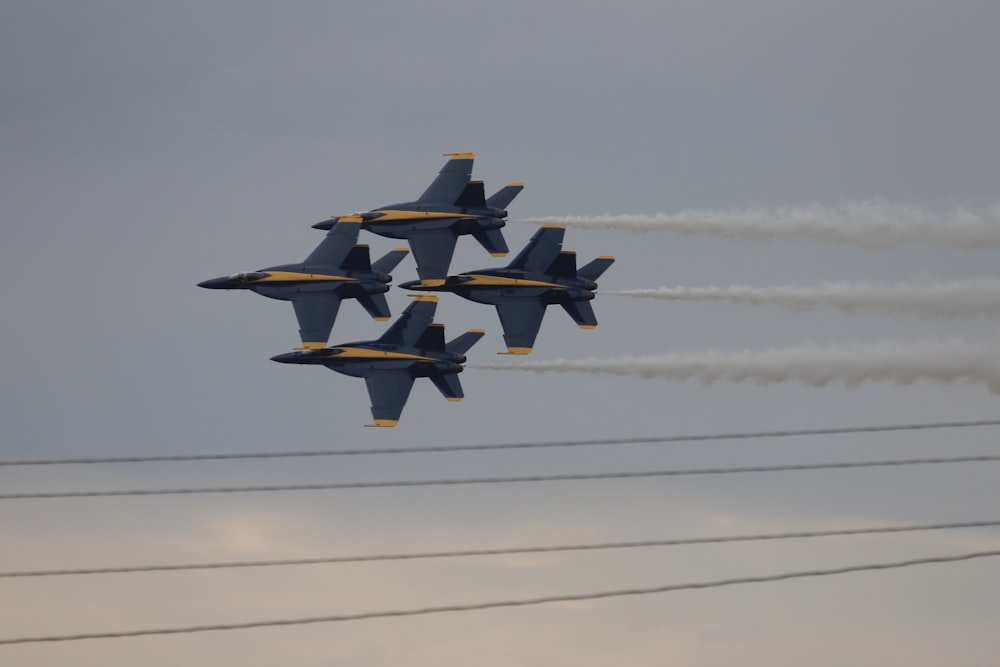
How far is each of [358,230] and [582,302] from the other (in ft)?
41.9

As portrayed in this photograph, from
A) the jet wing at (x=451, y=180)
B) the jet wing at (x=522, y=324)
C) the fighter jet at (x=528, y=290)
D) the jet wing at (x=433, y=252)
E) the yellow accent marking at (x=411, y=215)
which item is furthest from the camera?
the jet wing at (x=451, y=180)

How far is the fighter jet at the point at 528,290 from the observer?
3588 inches

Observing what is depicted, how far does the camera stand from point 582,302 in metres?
91.2

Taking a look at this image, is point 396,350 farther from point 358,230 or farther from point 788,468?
point 788,468

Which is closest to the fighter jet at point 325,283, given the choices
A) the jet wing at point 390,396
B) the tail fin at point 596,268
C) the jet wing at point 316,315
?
the jet wing at point 316,315

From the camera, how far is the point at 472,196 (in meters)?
93.2

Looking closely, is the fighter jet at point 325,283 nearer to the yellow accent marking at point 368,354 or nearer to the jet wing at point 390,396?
the yellow accent marking at point 368,354

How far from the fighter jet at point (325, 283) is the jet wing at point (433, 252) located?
2.02 m

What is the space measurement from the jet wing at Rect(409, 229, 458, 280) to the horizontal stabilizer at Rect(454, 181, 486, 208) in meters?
2.01

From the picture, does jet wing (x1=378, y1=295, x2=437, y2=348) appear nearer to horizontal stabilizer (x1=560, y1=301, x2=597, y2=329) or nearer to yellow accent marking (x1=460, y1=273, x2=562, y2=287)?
yellow accent marking (x1=460, y1=273, x2=562, y2=287)

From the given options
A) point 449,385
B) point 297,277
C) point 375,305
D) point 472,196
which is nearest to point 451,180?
point 472,196

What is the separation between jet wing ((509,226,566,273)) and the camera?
92938 millimetres

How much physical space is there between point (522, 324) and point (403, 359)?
263 inches

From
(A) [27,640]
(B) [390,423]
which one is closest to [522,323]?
(B) [390,423]
